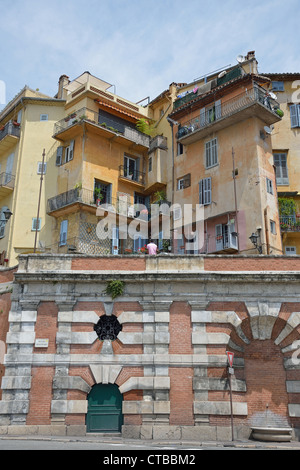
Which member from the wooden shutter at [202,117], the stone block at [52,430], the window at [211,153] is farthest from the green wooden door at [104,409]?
the wooden shutter at [202,117]

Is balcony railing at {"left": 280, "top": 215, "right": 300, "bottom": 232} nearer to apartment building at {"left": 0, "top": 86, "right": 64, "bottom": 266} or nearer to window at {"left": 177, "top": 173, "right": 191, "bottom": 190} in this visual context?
window at {"left": 177, "top": 173, "right": 191, "bottom": 190}

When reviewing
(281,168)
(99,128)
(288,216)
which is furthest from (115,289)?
(281,168)

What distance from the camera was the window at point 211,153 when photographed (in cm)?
2972

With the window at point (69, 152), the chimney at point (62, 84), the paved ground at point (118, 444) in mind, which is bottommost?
the paved ground at point (118, 444)

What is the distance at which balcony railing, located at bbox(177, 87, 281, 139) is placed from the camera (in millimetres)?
27828

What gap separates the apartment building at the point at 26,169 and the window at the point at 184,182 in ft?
28.5

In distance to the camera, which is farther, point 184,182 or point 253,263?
point 184,182

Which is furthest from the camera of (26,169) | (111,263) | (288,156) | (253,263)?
(26,169)

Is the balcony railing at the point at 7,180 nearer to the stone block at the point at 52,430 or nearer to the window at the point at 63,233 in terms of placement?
the window at the point at 63,233

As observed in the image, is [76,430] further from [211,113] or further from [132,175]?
[211,113]

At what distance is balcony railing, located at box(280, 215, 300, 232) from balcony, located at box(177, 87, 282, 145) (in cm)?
606

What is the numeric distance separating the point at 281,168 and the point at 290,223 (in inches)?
166

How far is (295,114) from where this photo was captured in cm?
3200

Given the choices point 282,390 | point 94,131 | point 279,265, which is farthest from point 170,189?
point 282,390
